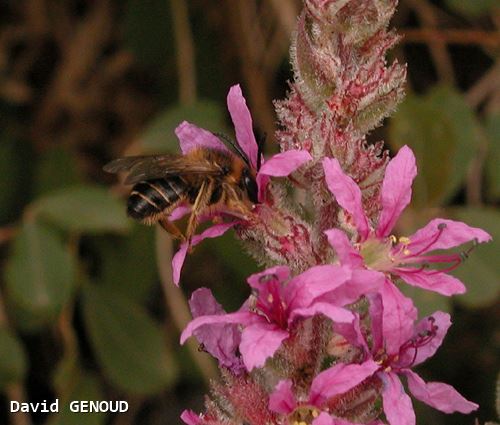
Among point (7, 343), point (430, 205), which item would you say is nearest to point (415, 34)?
point (430, 205)

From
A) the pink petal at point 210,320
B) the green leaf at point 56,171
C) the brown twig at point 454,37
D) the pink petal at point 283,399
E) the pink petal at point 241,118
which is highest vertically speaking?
the brown twig at point 454,37

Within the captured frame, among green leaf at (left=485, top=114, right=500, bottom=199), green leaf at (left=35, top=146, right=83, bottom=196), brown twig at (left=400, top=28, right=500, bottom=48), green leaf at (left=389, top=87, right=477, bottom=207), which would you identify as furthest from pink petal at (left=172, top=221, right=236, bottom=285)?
brown twig at (left=400, top=28, right=500, bottom=48)

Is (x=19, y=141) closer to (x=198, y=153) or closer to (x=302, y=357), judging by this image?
(x=198, y=153)

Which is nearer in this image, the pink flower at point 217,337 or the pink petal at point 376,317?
the pink petal at point 376,317

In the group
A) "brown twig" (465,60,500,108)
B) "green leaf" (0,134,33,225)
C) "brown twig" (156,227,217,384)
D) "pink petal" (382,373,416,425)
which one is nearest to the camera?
"pink petal" (382,373,416,425)

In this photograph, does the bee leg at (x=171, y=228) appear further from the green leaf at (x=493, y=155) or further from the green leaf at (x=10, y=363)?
the green leaf at (x=493, y=155)

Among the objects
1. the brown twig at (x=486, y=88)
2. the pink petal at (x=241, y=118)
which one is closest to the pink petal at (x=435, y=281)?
the pink petal at (x=241, y=118)

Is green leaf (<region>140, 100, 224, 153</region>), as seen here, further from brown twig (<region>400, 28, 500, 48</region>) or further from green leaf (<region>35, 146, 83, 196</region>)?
brown twig (<region>400, 28, 500, 48</region>)
